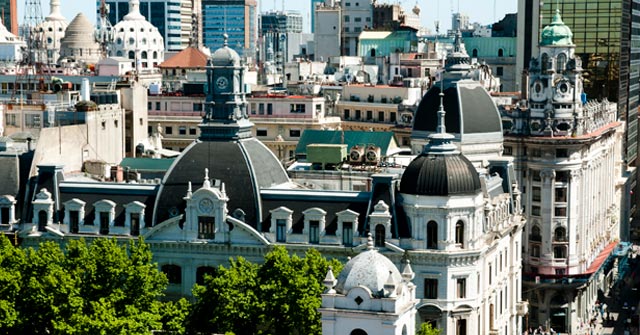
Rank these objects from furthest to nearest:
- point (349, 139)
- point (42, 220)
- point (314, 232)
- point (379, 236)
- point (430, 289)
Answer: point (349, 139)
point (42, 220)
point (314, 232)
point (379, 236)
point (430, 289)

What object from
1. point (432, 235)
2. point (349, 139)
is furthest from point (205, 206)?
point (349, 139)

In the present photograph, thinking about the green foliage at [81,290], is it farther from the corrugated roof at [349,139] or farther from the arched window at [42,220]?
the corrugated roof at [349,139]

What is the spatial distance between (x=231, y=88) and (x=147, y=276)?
25182 mm

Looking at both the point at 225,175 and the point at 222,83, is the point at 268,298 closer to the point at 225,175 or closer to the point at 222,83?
the point at 225,175

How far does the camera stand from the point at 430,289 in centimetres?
12256

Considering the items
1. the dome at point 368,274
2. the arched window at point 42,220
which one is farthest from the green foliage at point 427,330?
the arched window at point 42,220

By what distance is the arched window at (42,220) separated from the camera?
13238 centimetres

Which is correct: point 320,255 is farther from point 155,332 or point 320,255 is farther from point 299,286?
point 155,332

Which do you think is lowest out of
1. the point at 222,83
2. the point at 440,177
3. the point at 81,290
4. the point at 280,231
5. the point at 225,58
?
the point at 81,290

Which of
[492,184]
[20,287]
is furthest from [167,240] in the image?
[492,184]

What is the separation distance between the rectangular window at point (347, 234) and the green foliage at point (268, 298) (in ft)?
17.3

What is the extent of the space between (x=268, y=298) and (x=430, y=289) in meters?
14.9

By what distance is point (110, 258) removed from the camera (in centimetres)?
11956

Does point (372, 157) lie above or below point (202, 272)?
above
